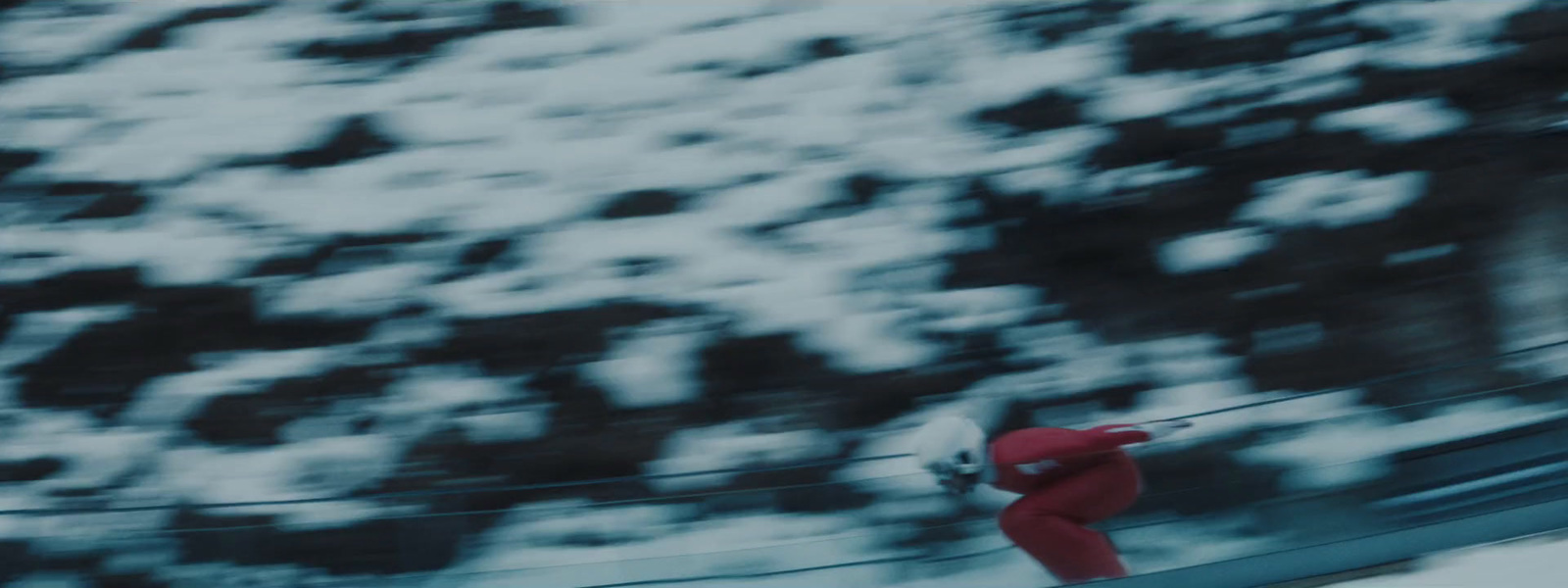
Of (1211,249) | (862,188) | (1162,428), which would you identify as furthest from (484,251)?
(1162,428)

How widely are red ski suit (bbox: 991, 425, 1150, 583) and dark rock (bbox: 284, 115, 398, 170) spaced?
421 cm

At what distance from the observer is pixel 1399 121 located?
6.73 metres

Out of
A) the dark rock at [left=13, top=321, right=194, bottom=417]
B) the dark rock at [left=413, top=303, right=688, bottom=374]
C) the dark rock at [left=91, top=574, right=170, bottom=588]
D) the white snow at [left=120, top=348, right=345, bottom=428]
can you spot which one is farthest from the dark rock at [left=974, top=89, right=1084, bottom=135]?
the dark rock at [left=91, top=574, right=170, bottom=588]

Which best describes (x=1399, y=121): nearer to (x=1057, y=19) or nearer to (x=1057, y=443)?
(x=1057, y=19)

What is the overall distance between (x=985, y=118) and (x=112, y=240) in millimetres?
3848

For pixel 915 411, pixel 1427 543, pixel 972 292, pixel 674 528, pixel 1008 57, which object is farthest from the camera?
pixel 1008 57

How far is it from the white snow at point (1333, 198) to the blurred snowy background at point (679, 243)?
0.7 inches

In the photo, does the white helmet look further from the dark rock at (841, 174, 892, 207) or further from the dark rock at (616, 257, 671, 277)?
the dark rock at (841, 174, 892, 207)

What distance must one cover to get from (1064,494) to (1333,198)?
338 cm

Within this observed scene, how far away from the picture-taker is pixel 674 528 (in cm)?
458

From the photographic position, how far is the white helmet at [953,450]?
357 centimetres

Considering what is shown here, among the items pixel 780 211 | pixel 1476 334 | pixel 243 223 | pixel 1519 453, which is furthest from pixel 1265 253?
pixel 243 223

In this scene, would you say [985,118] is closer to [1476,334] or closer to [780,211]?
[780,211]

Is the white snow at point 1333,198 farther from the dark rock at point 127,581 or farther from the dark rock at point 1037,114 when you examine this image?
the dark rock at point 127,581
